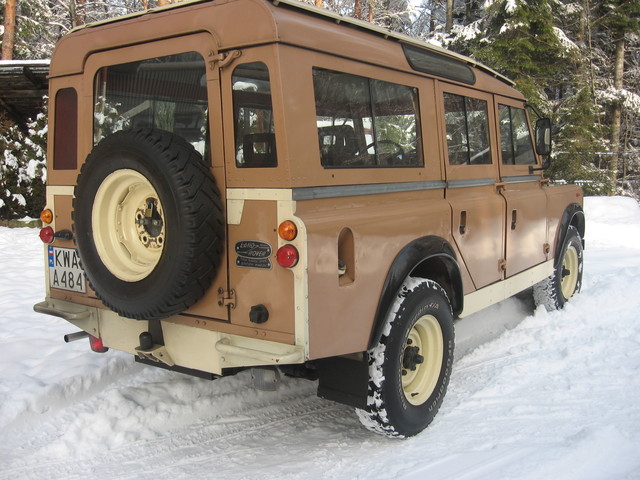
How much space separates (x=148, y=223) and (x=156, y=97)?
767 millimetres

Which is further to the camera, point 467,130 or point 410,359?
point 467,130

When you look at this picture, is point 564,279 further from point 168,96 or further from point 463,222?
point 168,96

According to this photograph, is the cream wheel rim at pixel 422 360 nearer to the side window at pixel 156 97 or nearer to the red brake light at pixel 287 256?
the red brake light at pixel 287 256

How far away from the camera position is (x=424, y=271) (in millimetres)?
4055

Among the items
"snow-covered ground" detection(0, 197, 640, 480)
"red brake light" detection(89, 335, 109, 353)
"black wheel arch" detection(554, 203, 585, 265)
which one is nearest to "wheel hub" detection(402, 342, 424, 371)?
"snow-covered ground" detection(0, 197, 640, 480)

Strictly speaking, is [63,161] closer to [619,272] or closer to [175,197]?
[175,197]

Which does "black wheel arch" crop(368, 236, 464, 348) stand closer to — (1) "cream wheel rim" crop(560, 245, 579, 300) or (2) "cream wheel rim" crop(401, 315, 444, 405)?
(2) "cream wheel rim" crop(401, 315, 444, 405)

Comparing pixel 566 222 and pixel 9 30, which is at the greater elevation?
pixel 9 30

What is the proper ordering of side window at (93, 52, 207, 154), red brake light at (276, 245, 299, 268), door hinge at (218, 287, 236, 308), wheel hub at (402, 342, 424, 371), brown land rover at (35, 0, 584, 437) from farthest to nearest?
wheel hub at (402, 342, 424, 371), side window at (93, 52, 207, 154), door hinge at (218, 287, 236, 308), brown land rover at (35, 0, 584, 437), red brake light at (276, 245, 299, 268)

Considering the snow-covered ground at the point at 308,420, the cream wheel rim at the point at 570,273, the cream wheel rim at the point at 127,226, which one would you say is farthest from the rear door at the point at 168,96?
the cream wheel rim at the point at 570,273

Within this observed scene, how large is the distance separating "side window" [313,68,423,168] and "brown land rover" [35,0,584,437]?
0.01 metres

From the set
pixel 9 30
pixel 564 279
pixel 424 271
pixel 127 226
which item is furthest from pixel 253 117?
pixel 9 30

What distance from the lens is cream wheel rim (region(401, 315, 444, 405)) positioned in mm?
3651

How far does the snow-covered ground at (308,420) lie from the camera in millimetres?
A: 3199
